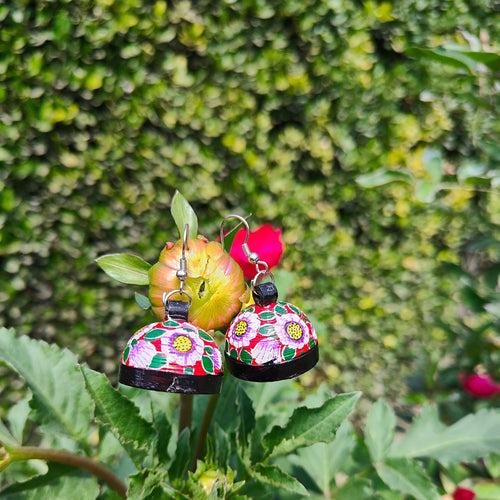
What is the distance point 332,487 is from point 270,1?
5.69 ft

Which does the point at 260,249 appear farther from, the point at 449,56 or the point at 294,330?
the point at 449,56

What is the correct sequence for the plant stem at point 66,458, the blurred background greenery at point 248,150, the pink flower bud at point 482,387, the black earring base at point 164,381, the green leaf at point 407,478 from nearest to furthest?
the black earring base at point 164,381, the plant stem at point 66,458, the green leaf at point 407,478, the pink flower bud at point 482,387, the blurred background greenery at point 248,150

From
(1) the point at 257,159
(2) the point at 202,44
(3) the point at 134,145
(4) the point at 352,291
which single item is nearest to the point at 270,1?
(2) the point at 202,44

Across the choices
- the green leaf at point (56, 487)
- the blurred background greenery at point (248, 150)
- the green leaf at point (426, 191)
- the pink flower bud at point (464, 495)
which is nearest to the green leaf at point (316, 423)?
the green leaf at point (56, 487)

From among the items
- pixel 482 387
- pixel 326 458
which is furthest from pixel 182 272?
pixel 482 387

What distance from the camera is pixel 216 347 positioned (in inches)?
31.1

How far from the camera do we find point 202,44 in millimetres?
2057

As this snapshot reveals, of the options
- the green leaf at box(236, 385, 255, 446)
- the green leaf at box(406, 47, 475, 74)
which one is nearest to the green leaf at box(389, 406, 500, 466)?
the green leaf at box(236, 385, 255, 446)

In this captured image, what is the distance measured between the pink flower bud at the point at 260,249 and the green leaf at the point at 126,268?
14cm

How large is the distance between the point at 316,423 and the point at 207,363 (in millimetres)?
231

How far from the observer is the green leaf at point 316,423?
86cm

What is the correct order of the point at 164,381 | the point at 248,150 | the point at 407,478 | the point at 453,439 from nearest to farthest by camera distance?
the point at 164,381 → the point at 407,478 → the point at 453,439 → the point at 248,150

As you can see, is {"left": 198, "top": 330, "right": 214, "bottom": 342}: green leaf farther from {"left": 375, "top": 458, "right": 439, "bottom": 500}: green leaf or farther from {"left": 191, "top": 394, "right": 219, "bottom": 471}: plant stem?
{"left": 375, "top": 458, "right": 439, "bottom": 500}: green leaf

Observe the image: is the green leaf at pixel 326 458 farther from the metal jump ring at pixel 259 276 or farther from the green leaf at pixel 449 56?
the green leaf at pixel 449 56
